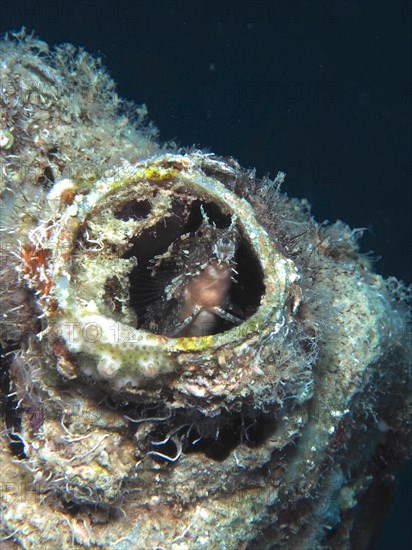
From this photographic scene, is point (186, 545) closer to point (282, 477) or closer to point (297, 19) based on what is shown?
point (282, 477)

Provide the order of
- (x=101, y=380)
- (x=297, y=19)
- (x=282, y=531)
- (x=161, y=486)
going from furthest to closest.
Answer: (x=297, y=19) → (x=282, y=531) → (x=161, y=486) → (x=101, y=380)

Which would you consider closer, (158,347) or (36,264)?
(158,347)

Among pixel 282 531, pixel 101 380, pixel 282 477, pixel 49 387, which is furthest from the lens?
pixel 282 531

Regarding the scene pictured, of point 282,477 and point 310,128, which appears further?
point 310,128

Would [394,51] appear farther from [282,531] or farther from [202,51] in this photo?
[282,531]

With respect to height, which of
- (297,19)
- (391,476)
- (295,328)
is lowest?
(391,476)

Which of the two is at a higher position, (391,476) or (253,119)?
(253,119)

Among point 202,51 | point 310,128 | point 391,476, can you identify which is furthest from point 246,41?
point 391,476
